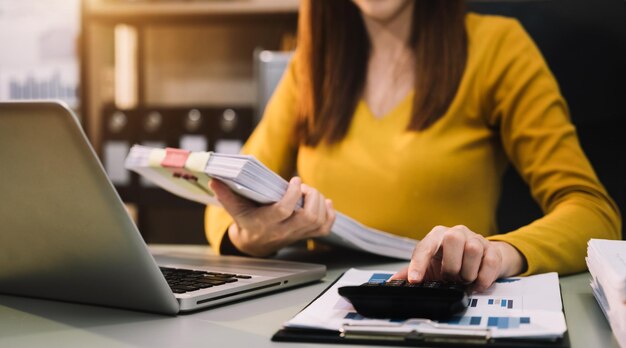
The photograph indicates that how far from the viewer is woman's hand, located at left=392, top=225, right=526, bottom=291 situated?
2.22 ft

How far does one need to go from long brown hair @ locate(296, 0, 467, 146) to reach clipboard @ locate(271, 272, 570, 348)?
73cm

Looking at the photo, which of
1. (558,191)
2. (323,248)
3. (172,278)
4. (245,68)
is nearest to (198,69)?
(245,68)

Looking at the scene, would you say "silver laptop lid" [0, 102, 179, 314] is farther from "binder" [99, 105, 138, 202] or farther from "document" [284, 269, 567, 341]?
"binder" [99, 105, 138, 202]

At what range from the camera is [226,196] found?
900 mm

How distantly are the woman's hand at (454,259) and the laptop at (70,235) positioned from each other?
164 millimetres

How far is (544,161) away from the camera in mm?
1131

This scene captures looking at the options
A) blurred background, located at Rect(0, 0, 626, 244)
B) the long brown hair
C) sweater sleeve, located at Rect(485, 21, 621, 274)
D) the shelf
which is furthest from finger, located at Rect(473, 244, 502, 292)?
the shelf

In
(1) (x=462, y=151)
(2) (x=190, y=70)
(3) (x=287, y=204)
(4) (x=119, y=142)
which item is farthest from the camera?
(2) (x=190, y=70)

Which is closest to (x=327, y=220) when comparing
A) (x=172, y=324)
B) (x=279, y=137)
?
(x=172, y=324)

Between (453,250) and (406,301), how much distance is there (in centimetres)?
14

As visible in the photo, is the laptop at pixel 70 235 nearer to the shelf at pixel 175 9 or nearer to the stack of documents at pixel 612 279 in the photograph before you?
the stack of documents at pixel 612 279

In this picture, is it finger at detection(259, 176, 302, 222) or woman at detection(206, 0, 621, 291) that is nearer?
finger at detection(259, 176, 302, 222)

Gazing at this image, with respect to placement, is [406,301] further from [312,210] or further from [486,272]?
[312,210]

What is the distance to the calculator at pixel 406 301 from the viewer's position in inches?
21.9
